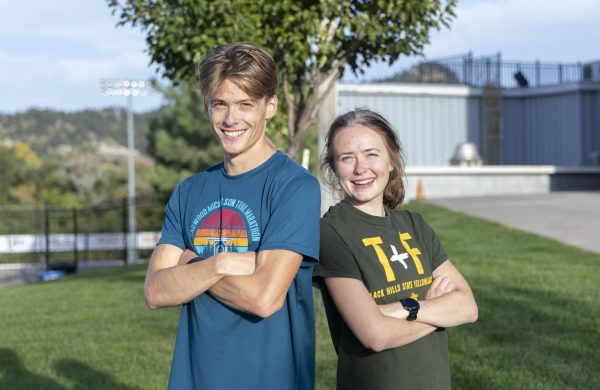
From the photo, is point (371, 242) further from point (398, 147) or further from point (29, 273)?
point (29, 273)

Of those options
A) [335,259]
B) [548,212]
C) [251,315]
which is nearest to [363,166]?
[335,259]

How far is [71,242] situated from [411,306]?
32.8 meters

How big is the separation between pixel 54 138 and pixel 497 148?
5564 inches

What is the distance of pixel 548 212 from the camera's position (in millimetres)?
20453

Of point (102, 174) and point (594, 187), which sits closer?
point (594, 187)

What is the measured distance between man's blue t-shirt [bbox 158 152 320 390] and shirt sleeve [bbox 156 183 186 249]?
114 mm

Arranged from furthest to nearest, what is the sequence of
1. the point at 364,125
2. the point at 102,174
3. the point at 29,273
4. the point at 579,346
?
the point at 102,174
the point at 29,273
the point at 579,346
the point at 364,125

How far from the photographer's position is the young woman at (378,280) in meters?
3.02

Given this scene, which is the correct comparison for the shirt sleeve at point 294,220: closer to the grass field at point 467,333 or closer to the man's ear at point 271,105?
the man's ear at point 271,105

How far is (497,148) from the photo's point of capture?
35.2 m

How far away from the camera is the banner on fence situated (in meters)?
34.8

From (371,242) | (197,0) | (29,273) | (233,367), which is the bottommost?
(29,273)

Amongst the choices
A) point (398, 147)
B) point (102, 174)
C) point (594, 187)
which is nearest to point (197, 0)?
point (398, 147)

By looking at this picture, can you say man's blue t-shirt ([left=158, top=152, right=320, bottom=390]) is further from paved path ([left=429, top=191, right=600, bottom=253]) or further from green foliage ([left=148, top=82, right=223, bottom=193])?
green foliage ([left=148, top=82, right=223, bottom=193])
